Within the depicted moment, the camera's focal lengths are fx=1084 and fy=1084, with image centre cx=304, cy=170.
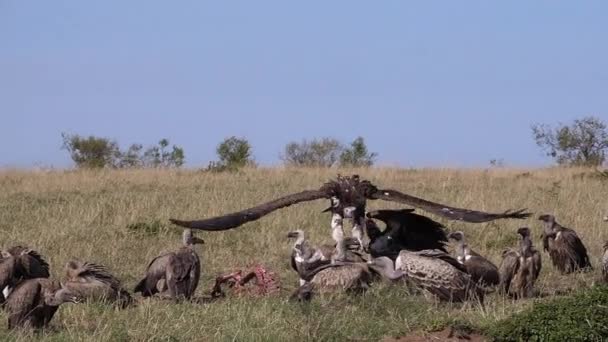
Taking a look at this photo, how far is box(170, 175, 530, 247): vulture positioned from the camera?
922 centimetres

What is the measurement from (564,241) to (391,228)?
1.59 m

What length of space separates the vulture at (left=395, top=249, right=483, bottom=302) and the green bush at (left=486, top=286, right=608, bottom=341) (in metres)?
1.44

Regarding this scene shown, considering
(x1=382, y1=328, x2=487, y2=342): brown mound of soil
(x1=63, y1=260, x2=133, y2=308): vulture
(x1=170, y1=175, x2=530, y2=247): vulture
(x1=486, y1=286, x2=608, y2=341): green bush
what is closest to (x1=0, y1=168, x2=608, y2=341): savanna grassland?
(x1=382, y1=328, x2=487, y2=342): brown mound of soil

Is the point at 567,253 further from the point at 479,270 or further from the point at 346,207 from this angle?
the point at 346,207

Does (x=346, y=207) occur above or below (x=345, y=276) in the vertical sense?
above

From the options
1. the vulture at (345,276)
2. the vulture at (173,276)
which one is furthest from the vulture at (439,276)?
the vulture at (173,276)

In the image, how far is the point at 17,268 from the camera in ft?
25.3

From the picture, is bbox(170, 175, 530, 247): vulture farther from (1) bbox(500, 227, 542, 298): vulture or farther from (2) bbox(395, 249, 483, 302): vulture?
(2) bbox(395, 249, 483, 302): vulture

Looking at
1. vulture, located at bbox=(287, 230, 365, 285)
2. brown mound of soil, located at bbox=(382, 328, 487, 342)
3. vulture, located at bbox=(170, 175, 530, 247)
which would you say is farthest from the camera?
vulture, located at bbox=(170, 175, 530, 247)

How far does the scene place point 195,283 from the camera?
8242mm

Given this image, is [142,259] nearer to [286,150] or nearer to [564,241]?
[564,241]

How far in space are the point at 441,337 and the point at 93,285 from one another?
2619 millimetres

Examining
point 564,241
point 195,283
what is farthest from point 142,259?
point 564,241

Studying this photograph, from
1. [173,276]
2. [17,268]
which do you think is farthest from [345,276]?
[17,268]
